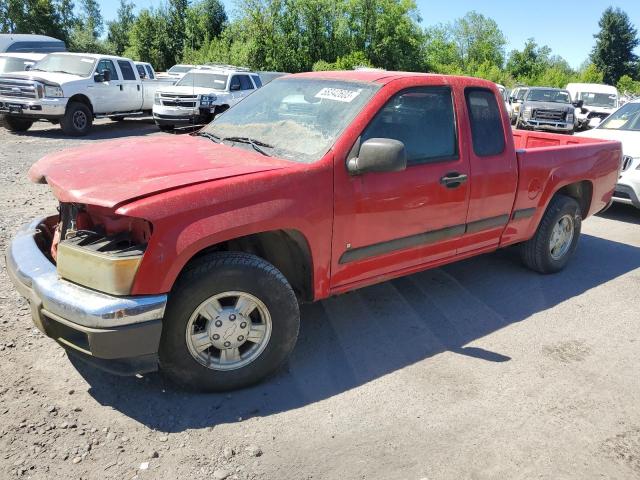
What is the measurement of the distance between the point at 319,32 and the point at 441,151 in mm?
32254

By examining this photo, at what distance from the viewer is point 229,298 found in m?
3.12

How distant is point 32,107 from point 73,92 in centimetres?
104

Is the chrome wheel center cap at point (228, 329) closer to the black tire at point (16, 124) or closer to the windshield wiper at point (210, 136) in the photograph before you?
the windshield wiper at point (210, 136)

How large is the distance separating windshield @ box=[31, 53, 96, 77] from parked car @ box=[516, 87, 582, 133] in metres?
13.7

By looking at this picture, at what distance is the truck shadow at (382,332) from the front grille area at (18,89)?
443 inches

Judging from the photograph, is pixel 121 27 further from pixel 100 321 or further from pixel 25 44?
pixel 100 321

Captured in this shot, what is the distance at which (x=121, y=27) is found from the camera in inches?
2175

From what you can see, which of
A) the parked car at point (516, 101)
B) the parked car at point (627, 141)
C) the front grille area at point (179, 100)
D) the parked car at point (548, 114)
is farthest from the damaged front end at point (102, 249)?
the parked car at point (516, 101)

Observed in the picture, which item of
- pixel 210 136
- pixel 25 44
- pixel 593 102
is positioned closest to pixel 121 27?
pixel 25 44

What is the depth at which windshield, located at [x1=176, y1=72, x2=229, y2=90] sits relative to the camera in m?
14.9

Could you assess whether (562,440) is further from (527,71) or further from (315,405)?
(527,71)

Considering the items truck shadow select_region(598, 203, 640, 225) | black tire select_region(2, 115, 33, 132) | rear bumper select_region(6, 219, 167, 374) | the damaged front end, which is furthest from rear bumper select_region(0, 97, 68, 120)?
truck shadow select_region(598, 203, 640, 225)

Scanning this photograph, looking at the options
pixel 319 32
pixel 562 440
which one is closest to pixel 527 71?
pixel 319 32

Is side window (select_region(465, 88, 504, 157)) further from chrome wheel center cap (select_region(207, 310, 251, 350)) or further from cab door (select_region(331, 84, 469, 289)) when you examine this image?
chrome wheel center cap (select_region(207, 310, 251, 350))
